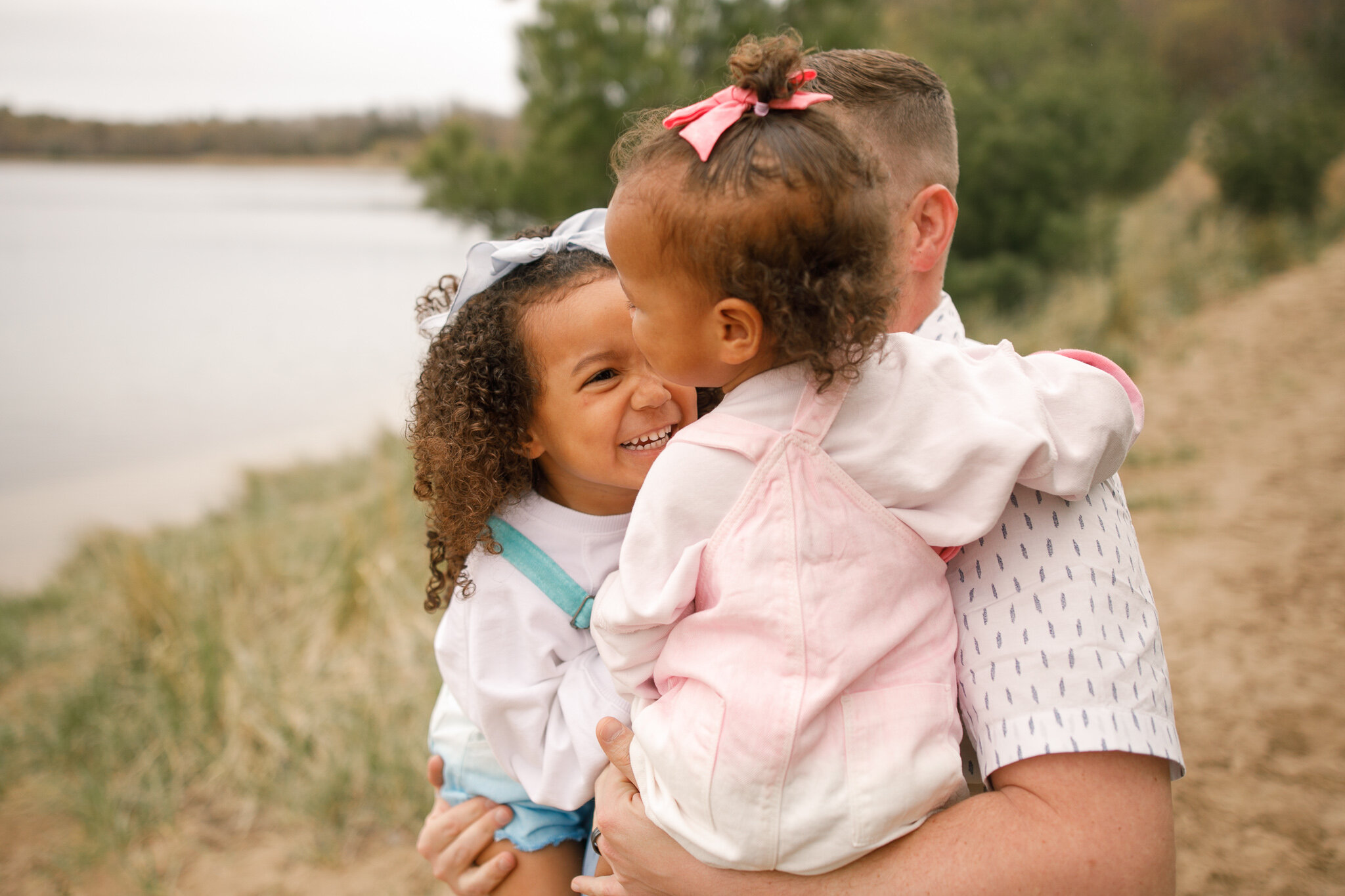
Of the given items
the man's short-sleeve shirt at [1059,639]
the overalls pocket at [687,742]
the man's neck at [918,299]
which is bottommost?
the overalls pocket at [687,742]

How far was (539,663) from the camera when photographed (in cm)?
155

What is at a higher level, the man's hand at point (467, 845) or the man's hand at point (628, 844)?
the man's hand at point (628, 844)

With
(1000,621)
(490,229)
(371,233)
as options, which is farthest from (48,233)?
(1000,621)

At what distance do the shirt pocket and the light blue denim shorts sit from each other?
73 cm

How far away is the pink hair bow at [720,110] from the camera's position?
1.05 meters

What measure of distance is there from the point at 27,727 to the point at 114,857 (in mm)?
1266

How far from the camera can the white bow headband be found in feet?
5.30

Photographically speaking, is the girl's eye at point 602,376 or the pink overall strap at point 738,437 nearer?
the pink overall strap at point 738,437

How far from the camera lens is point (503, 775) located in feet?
5.59

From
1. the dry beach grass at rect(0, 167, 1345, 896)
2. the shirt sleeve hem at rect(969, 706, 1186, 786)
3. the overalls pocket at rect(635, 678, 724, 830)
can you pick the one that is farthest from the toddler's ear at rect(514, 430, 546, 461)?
the dry beach grass at rect(0, 167, 1345, 896)

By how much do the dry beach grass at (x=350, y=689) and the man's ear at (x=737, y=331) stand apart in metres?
2.83

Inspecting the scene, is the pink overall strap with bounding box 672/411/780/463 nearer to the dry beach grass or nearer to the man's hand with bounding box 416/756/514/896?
the man's hand with bounding box 416/756/514/896

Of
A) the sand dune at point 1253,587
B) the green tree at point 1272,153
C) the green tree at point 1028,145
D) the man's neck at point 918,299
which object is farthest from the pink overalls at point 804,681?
the green tree at point 1272,153

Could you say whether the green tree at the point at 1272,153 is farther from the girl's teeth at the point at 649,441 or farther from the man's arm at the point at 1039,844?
the man's arm at the point at 1039,844
